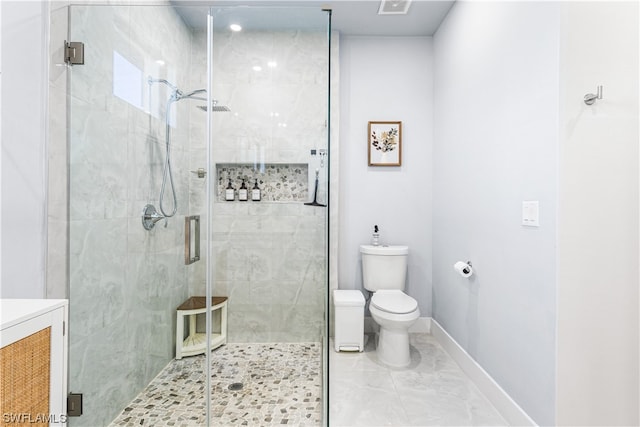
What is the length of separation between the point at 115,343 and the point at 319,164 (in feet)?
4.35

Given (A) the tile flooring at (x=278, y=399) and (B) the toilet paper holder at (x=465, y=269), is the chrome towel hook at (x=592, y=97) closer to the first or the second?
(B) the toilet paper holder at (x=465, y=269)

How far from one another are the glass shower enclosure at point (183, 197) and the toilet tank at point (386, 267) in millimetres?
1269

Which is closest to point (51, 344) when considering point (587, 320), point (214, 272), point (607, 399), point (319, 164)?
point (214, 272)

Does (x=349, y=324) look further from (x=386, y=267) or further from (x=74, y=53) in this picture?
(x=74, y=53)

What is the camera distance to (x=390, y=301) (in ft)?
8.16

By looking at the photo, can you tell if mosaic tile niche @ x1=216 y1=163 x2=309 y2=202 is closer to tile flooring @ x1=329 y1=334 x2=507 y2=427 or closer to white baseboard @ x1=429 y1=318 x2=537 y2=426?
tile flooring @ x1=329 y1=334 x2=507 y2=427

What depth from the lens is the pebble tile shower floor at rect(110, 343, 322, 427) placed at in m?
1.63

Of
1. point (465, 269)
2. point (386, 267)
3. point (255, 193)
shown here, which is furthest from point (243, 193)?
point (386, 267)

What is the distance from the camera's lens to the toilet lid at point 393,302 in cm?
235

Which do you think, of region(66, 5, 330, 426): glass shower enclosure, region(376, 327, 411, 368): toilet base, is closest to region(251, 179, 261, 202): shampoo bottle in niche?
region(66, 5, 330, 426): glass shower enclosure

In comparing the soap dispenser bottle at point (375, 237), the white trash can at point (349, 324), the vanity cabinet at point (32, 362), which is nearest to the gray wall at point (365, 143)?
the soap dispenser bottle at point (375, 237)

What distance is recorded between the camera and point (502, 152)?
73.9 inches

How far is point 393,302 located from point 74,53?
2.34 metres

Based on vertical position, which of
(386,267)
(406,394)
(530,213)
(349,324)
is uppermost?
(530,213)
